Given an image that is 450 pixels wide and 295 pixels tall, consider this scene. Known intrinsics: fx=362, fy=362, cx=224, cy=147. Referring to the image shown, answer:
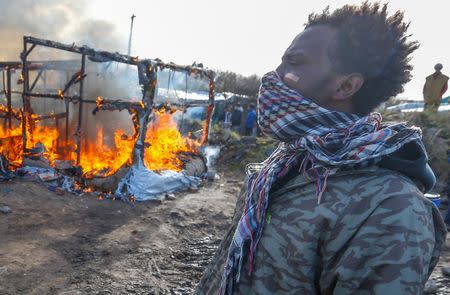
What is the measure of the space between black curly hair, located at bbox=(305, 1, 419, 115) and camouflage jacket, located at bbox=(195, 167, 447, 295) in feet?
1.25

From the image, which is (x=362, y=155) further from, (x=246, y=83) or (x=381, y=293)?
(x=246, y=83)

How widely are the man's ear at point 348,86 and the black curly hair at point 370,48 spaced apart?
0.7 inches

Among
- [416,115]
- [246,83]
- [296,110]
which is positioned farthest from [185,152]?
[246,83]

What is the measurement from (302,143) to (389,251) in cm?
41

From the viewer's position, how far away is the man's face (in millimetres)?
1270

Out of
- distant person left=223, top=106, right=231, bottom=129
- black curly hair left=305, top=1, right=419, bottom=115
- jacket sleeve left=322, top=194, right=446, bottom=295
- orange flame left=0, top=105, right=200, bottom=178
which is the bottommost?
orange flame left=0, top=105, right=200, bottom=178

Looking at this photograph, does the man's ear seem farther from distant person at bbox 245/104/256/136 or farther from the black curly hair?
distant person at bbox 245/104/256/136

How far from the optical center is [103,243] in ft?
18.8

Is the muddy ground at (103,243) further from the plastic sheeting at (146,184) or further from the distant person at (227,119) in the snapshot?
the distant person at (227,119)

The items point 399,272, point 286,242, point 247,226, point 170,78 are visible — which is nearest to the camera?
point 399,272

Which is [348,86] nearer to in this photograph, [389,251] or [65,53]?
[389,251]

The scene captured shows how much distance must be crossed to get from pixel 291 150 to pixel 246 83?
24110mm

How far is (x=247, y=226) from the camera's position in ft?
4.04

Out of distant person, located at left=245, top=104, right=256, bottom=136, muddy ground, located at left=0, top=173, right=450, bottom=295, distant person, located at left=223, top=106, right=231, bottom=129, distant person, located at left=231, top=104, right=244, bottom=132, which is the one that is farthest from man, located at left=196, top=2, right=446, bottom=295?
distant person, located at left=231, top=104, right=244, bottom=132
